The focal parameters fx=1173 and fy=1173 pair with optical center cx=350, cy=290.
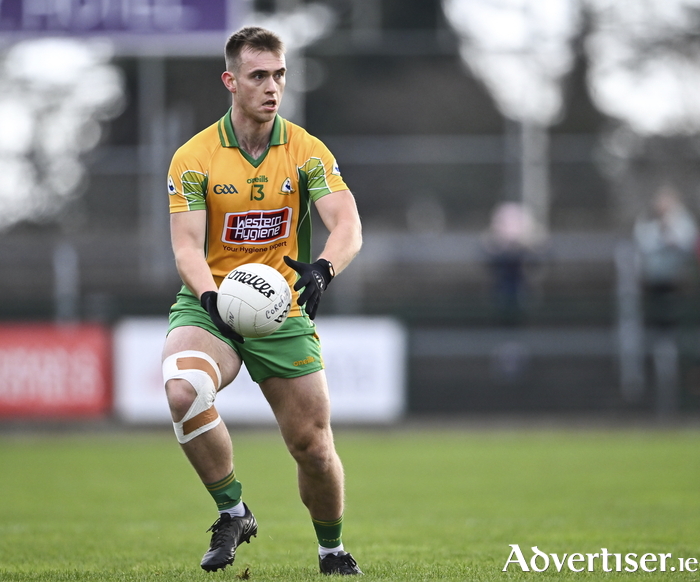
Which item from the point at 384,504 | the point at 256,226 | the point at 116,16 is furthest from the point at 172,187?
the point at 116,16

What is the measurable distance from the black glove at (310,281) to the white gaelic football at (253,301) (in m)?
0.12

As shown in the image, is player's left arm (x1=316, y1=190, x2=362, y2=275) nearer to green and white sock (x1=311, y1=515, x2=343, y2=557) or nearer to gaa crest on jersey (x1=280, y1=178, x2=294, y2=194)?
gaa crest on jersey (x1=280, y1=178, x2=294, y2=194)

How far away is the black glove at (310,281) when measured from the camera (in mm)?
5578

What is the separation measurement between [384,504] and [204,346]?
4280 millimetres

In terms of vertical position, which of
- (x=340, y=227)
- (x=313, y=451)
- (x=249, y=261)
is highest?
(x=340, y=227)

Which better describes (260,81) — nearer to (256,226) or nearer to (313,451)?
(256,226)

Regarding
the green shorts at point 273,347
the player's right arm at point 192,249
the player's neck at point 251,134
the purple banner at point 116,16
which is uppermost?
the purple banner at point 116,16

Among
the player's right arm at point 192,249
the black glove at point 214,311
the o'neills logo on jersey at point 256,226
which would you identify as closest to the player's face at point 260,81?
the o'neills logo on jersey at point 256,226

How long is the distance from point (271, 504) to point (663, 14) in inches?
661

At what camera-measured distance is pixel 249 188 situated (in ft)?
19.6

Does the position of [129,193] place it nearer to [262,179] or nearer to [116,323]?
[116,323]

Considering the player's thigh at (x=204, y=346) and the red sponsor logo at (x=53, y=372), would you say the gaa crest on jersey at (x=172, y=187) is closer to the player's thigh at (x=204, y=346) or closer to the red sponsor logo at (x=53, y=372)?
the player's thigh at (x=204, y=346)

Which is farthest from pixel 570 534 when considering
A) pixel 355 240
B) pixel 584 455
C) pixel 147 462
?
pixel 147 462

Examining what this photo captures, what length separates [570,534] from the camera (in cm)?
753
